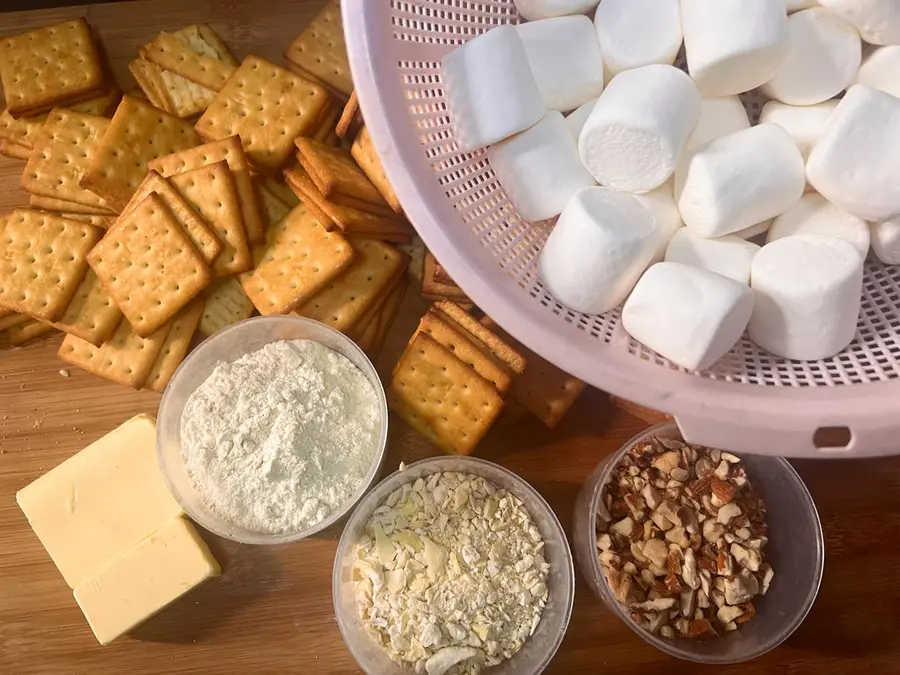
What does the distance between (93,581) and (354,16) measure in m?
0.77

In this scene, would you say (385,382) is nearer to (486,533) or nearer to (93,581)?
(486,533)

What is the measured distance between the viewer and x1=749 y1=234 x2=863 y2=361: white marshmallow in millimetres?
753

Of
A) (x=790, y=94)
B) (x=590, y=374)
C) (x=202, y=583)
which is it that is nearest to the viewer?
(x=590, y=374)

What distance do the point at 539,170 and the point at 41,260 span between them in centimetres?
70

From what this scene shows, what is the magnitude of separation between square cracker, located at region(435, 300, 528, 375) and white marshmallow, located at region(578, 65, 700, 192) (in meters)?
0.25

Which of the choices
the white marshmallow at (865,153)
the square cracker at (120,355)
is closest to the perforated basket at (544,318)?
the white marshmallow at (865,153)

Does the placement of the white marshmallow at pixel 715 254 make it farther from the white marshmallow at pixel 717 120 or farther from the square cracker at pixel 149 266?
the square cracker at pixel 149 266

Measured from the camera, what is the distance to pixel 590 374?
68 centimetres

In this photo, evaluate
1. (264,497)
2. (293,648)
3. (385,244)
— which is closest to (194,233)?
(385,244)

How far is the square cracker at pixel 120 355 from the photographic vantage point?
100cm

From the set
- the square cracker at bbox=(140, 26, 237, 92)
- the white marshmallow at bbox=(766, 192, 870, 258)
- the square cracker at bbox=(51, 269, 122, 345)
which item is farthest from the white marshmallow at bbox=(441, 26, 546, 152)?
the square cracker at bbox=(51, 269, 122, 345)

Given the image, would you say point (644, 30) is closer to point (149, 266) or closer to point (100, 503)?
point (149, 266)

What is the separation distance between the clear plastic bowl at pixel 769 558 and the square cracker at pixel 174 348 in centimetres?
58

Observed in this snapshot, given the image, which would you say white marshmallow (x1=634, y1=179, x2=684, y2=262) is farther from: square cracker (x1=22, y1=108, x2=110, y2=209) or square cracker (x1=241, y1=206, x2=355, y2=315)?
square cracker (x1=22, y1=108, x2=110, y2=209)
